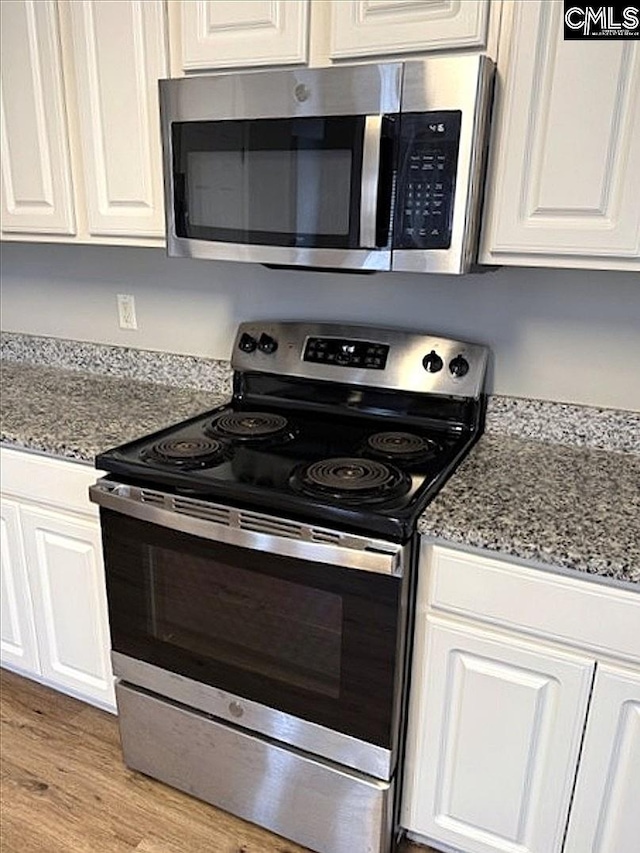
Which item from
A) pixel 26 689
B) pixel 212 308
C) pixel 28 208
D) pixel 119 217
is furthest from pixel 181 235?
pixel 26 689

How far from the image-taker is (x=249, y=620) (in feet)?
4.84

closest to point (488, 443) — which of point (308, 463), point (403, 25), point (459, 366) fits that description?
point (459, 366)

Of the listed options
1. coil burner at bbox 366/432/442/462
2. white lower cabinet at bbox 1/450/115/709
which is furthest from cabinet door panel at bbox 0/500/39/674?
coil burner at bbox 366/432/442/462

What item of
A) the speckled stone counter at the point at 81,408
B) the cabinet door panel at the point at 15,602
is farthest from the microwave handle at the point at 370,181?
the cabinet door panel at the point at 15,602

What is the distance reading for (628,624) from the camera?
3.96ft

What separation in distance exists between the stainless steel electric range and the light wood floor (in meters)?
0.06

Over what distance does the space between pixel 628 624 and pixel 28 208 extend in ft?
6.10

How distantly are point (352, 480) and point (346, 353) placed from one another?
552 mm

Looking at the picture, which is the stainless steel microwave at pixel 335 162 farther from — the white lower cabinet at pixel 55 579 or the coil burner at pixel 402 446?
the white lower cabinet at pixel 55 579

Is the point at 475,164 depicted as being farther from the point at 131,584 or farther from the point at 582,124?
the point at 131,584

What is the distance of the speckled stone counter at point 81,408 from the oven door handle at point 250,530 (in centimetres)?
20

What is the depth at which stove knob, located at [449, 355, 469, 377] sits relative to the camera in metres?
1.74

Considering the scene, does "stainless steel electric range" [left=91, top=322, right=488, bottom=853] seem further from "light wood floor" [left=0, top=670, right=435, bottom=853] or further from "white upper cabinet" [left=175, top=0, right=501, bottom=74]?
"white upper cabinet" [left=175, top=0, right=501, bottom=74]

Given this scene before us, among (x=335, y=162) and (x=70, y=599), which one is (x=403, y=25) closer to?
(x=335, y=162)
